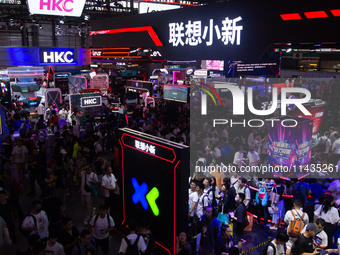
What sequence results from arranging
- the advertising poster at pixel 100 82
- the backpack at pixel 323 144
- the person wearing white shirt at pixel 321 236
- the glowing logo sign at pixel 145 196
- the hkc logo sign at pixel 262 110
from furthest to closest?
the advertising poster at pixel 100 82
the backpack at pixel 323 144
the hkc logo sign at pixel 262 110
the glowing logo sign at pixel 145 196
the person wearing white shirt at pixel 321 236

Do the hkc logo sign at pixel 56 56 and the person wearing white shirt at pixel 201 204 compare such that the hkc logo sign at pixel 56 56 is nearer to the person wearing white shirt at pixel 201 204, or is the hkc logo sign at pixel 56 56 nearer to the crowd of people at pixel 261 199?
the crowd of people at pixel 261 199

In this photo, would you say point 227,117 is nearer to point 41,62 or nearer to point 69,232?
point 41,62

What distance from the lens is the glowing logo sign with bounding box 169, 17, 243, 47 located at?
742 centimetres

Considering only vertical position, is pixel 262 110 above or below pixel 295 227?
above

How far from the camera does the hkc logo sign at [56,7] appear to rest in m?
9.15

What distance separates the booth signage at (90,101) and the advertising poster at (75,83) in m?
5.76

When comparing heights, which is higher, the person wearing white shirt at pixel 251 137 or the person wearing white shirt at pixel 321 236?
the person wearing white shirt at pixel 251 137

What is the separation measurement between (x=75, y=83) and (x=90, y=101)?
20.6ft

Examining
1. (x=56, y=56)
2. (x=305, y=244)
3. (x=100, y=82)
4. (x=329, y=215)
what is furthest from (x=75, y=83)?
(x=305, y=244)

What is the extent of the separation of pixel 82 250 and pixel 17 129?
9.68 m

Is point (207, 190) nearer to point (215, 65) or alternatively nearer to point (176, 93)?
point (176, 93)

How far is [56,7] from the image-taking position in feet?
31.7

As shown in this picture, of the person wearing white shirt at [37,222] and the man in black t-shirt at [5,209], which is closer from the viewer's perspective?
the person wearing white shirt at [37,222]

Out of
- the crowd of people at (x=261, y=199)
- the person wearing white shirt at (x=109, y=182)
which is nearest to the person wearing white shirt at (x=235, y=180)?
the crowd of people at (x=261, y=199)
